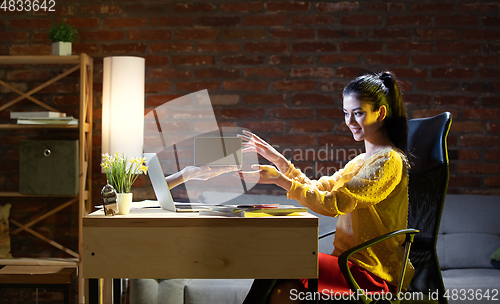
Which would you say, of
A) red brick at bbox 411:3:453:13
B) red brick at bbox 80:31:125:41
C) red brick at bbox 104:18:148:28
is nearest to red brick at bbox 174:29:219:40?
red brick at bbox 104:18:148:28

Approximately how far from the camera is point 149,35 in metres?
2.82

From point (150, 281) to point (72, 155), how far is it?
0.84m

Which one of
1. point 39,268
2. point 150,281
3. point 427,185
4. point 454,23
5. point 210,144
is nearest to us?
point 210,144

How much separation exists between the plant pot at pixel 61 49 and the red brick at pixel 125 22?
0.32 meters

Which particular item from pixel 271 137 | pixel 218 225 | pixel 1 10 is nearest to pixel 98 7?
pixel 1 10

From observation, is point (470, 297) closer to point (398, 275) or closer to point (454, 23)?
point (398, 275)

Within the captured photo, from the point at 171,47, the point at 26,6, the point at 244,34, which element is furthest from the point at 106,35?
the point at 244,34

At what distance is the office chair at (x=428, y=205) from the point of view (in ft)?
5.18

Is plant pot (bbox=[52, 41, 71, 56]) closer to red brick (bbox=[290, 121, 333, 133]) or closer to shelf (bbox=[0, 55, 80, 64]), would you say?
shelf (bbox=[0, 55, 80, 64])

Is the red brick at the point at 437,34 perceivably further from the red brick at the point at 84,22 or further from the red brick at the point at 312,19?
the red brick at the point at 84,22

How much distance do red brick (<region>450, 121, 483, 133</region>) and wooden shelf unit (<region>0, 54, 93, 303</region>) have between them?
2208 millimetres

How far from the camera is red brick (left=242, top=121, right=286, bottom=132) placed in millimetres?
2799

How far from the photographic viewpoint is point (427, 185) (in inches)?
65.9

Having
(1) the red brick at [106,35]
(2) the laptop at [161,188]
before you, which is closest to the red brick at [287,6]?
(1) the red brick at [106,35]
